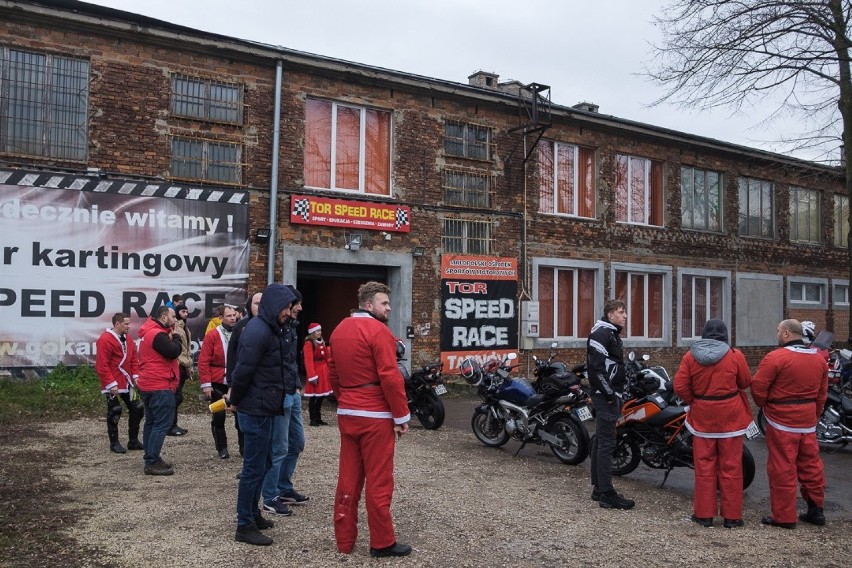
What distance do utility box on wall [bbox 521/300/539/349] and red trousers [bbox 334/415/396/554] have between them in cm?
1244

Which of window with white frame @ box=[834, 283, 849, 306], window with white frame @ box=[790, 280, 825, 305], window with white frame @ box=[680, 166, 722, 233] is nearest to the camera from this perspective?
window with white frame @ box=[680, 166, 722, 233]

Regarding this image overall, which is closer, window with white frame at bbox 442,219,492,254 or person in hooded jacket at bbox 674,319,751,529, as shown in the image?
person in hooded jacket at bbox 674,319,751,529

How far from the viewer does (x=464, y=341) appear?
55.9ft

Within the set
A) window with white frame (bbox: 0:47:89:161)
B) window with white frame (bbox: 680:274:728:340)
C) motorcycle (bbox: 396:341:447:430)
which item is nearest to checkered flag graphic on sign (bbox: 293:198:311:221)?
window with white frame (bbox: 0:47:89:161)

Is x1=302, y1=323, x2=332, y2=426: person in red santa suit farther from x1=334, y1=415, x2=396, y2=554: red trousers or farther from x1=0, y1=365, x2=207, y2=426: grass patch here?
x1=334, y1=415, x2=396, y2=554: red trousers

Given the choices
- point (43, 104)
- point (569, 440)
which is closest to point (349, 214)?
point (43, 104)

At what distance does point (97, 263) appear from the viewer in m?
13.3

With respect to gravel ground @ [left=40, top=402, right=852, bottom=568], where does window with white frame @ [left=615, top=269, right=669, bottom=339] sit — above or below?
above

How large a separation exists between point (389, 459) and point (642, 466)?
15.1ft

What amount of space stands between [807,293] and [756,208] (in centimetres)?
334

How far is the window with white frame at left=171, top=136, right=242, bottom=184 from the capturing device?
554 inches

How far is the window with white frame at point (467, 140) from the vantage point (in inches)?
675

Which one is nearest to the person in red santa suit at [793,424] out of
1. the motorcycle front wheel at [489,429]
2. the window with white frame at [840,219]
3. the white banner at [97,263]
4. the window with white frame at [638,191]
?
the motorcycle front wheel at [489,429]

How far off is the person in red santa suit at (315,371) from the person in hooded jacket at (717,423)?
5.27 metres
